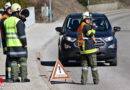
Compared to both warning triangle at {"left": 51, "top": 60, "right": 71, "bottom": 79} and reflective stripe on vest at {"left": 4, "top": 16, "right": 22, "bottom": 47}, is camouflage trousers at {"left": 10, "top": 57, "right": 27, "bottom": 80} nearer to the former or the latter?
reflective stripe on vest at {"left": 4, "top": 16, "right": 22, "bottom": 47}

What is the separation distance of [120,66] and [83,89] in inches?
194

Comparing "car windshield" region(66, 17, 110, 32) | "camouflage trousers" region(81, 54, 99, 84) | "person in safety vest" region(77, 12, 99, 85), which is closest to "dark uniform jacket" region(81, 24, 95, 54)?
"person in safety vest" region(77, 12, 99, 85)

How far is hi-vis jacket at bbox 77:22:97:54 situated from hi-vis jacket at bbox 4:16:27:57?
1566 mm

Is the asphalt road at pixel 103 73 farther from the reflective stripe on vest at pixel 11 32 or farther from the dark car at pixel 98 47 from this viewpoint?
the reflective stripe on vest at pixel 11 32

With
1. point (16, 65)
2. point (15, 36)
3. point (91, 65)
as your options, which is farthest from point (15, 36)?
point (91, 65)

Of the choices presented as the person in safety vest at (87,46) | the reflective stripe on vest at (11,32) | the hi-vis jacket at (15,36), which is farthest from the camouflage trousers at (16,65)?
the person in safety vest at (87,46)

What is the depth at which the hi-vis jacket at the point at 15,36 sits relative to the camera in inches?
473

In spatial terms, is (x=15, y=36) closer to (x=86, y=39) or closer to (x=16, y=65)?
(x=16, y=65)

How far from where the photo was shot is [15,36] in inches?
475

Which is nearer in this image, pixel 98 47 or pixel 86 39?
pixel 86 39

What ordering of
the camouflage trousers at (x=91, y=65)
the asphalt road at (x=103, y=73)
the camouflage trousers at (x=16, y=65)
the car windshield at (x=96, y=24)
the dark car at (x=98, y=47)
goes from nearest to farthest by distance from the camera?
the camouflage trousers at (x=16, y=65) → the asphalt road at (x=103, y=73) → the camouflage trousers at (x=91, y=65) → the dark car at (x=98, y=47) → the car windshield at (x=96, y=24)

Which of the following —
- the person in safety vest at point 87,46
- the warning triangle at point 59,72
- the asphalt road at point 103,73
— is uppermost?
the person in safety vest at point 87,46

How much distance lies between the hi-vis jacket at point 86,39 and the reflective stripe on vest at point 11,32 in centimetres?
167

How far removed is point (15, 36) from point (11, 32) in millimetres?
145
